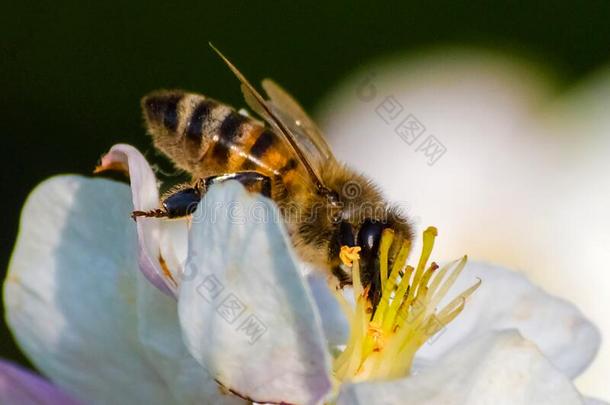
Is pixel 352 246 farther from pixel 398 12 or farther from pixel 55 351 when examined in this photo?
pixel 398 12

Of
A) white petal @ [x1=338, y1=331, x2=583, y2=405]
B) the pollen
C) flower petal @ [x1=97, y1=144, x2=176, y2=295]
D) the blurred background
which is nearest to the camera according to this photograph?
white petal @ [x1=338, y1=331, x2=583, y2=405]

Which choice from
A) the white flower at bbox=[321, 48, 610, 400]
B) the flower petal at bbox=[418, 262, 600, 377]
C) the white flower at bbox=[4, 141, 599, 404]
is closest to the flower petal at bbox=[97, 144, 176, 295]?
the white flower at bbox=[4, 141, 599, 404]

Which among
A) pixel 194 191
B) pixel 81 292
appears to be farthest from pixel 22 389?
pixel 194 191

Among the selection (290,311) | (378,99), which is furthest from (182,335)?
(378,99)

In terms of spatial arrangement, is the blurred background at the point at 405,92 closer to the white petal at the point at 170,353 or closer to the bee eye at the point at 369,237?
the bee eye at the point at 369,237

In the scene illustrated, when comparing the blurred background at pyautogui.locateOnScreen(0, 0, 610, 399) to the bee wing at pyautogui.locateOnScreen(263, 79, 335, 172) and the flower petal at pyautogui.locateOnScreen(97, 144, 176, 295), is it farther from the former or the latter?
the flower petal at pyautogui.locateOnScreen(97, 144, 176, 295)

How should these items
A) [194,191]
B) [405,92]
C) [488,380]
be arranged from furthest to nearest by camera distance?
1. [405,92]
2. [194,191]
3. [488,380]

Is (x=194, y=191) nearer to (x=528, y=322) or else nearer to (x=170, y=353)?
(x=170, y=353)

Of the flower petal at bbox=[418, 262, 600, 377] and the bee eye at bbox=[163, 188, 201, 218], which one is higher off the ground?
the flower petal at bbox=[418, 262, 600, 377]
